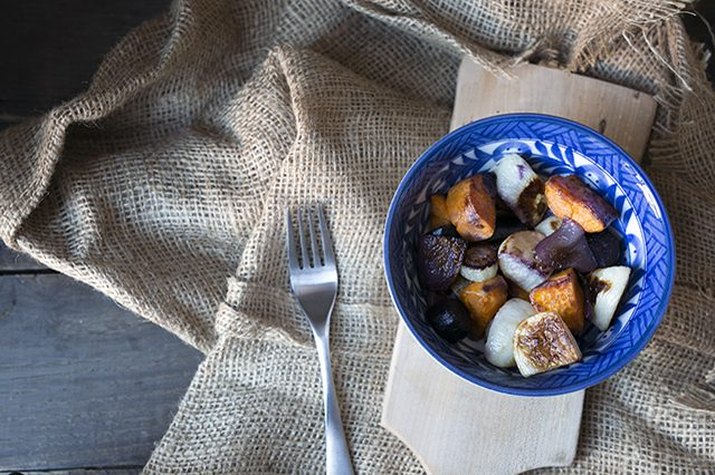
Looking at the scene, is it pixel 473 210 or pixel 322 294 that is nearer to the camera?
pixel 473 210

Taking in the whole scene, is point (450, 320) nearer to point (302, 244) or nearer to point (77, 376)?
point (302, 244)

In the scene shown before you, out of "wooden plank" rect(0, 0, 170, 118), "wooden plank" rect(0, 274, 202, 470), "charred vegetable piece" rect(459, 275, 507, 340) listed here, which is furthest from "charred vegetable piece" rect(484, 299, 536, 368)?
"wooden plank" rect(0, 0, 170, 118)

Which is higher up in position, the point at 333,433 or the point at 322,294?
the point at 322,294

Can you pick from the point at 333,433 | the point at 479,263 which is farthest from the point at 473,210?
the point at 333,433

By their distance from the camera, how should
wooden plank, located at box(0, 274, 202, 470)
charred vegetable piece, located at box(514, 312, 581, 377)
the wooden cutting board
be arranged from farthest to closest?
wooden plank, located at box(0, 274, 202, 470) → the wooden cutting board → charred vegetable piece, located at box(514, 312, 581, 377)

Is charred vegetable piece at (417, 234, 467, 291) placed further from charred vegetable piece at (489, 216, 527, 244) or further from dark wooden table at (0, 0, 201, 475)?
dark wooden table at (0, 0, 201, 475)

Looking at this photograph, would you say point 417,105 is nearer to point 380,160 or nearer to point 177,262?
point 380,160
